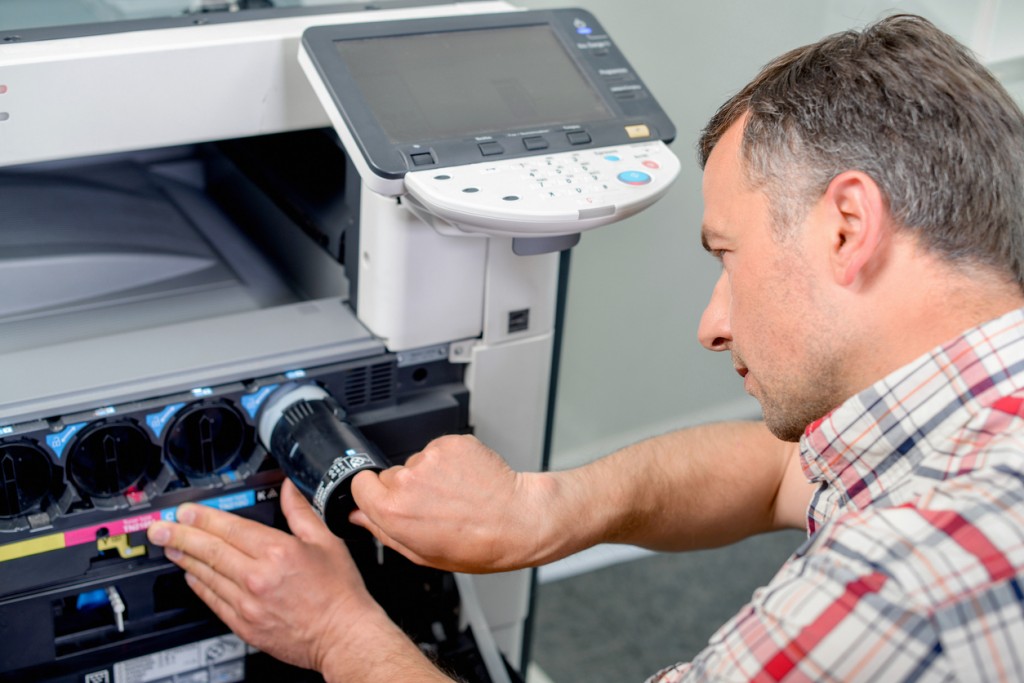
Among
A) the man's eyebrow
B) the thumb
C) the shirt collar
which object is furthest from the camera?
the thumb

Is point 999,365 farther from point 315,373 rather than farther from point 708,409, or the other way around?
point 708,409

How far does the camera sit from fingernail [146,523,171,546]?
99 centimetres

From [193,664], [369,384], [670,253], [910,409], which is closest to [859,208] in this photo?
[910,409]

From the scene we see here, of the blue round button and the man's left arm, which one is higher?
the blue round button

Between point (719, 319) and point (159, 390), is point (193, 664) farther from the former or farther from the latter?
point (719, 319)

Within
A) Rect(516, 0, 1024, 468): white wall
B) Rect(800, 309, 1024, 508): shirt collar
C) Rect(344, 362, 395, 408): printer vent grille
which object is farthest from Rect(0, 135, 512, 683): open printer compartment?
Rect(516, 0, 1024, 468): white wall

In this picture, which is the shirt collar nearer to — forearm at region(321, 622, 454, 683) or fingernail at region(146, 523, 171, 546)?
forearm at region(321, 622, 454, 683)

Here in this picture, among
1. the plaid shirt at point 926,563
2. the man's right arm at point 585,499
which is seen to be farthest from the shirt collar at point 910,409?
the man's right arm at point 585,499

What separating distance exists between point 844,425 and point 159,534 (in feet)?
1.88

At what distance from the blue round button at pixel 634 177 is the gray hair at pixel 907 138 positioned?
0.12 metres

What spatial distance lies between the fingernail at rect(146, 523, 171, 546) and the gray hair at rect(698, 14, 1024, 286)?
0.57 meters

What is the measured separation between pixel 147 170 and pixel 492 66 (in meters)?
0.52

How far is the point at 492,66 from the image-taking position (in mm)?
1080

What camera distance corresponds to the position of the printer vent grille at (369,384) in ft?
3.50
